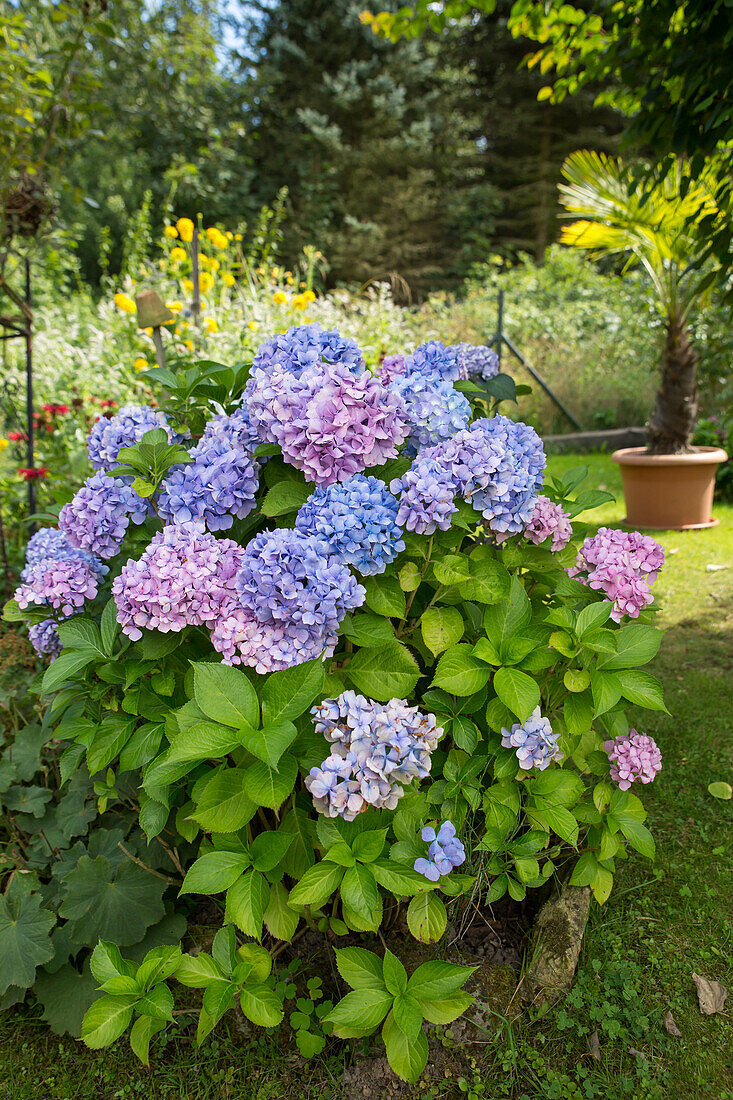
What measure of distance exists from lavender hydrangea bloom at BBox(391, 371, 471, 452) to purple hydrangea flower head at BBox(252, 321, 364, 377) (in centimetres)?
11

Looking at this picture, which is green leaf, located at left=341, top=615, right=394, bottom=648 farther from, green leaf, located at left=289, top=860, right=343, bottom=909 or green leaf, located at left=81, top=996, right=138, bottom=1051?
green leaf, located at left=81, top=996, right=138, bottom=1051

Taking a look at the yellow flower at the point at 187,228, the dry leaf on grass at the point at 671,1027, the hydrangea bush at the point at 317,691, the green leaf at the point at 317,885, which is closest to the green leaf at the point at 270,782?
the hydrangea bush at the point at 317,691

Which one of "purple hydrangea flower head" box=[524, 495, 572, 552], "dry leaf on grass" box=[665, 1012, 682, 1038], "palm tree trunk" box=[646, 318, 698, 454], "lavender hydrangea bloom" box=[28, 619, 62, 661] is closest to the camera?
"dry leaf on grass" box=[665, 1012, 682, 1038]

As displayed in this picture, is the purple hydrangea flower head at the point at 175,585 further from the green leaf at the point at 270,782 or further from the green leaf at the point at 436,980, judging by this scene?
the green leaf at the point at 436,980

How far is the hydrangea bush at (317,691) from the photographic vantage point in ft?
3.89

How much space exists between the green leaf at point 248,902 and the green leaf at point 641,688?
0.77 meters

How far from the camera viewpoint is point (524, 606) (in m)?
1.42

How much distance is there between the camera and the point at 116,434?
1.67 meters

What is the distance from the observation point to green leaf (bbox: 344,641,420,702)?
1.32m

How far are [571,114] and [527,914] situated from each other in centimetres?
2017

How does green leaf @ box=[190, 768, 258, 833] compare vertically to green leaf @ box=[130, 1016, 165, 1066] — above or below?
above

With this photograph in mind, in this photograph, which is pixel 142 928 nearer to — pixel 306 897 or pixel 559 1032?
pixel 306 897

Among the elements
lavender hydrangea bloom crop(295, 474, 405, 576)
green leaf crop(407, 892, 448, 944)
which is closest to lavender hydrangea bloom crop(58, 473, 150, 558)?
lavender hydrangea bloom crop(295, 474, 405, 576)

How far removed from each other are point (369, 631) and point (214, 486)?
0.43m
